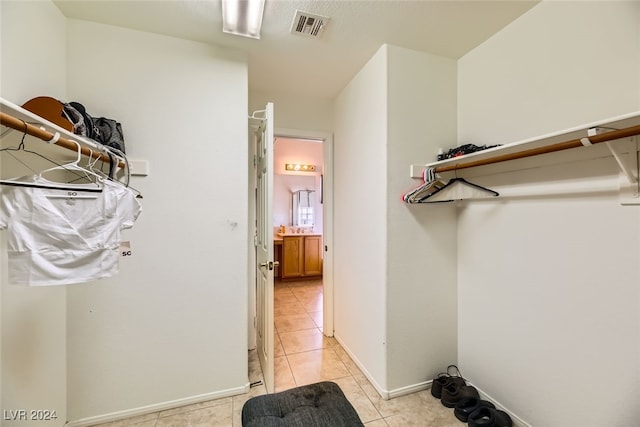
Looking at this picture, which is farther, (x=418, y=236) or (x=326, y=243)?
(x=326, y=243)

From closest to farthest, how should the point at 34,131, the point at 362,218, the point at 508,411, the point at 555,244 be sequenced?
the point at 34,131 → the point at 555,244 → the point at 508,411 → the point at 362,218

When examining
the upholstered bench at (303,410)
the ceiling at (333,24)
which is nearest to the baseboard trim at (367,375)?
the upholstered bench at (303,410)

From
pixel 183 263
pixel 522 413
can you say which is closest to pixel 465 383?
pixel 522 413

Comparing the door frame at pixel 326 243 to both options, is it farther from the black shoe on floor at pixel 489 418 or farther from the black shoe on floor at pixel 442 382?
the black shoe on floor at pixel 489 418

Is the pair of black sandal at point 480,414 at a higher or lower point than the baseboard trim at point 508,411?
higher

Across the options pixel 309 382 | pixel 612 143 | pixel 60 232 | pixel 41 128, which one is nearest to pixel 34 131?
pixel 41 128

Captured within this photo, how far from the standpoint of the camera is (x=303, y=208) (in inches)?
217

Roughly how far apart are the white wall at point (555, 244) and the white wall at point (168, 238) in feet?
5.74

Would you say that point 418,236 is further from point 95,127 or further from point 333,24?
point 95,127

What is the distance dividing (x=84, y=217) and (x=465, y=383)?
2518mm

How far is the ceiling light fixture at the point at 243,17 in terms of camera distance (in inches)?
59.7

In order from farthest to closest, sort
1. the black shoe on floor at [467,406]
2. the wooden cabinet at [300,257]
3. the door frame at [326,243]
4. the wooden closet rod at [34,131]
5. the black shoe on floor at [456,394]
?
the wooden cabinet at [300,257] → the door frame at [326,243] → the black shoe on floor at [456,394] → the black shoe on floor at [467,406] → the wooden closet rod at [34,131]

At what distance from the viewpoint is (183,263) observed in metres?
1.84

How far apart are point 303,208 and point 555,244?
4387 millimetres
